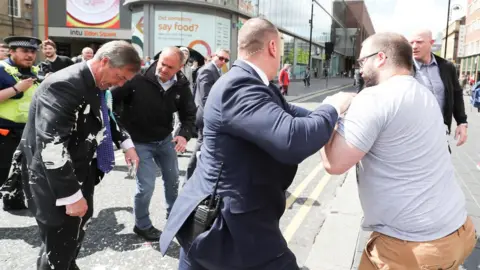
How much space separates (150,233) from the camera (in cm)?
391

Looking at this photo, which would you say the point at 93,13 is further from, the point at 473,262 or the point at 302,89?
the point at 473,262

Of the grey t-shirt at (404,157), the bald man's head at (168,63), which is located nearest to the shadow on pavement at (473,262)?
the grey t-shirt at (404,157)

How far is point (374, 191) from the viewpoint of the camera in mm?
1838

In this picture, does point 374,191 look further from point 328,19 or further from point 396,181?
point 328,19

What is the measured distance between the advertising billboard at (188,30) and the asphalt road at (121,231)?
1605 cm

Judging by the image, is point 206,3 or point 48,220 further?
point 206,3

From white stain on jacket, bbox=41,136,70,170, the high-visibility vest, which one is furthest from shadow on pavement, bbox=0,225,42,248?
white stain on jacket, bbox=41,136,70,170

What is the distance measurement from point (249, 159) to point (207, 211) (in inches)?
10.6

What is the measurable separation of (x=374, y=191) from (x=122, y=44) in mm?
1678

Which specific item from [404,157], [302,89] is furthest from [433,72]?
[302,89]

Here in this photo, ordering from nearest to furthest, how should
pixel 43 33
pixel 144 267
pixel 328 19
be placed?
pixel 144 267 → pixel 43 33 → pixel 328 19

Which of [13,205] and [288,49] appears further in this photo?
[288,49]

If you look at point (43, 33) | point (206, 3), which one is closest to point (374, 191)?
point (206, 3)

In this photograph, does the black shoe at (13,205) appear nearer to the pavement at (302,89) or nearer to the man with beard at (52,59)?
the man with beard at (52,59)
